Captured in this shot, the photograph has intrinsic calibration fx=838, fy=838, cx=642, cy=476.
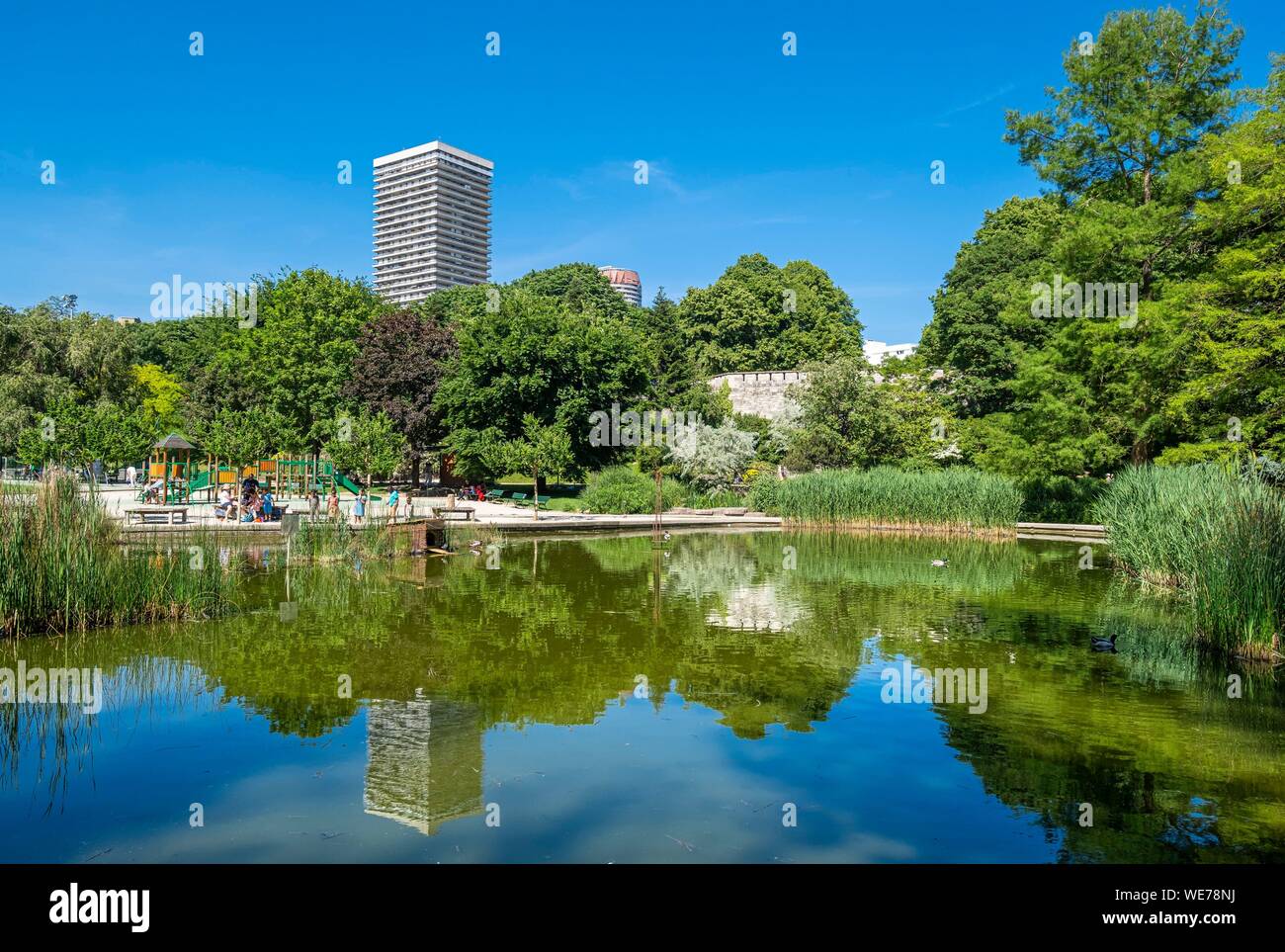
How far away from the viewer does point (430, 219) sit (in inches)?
5527

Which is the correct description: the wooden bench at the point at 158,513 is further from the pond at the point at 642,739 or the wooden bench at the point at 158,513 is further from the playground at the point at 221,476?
the pond at the point at 642,739

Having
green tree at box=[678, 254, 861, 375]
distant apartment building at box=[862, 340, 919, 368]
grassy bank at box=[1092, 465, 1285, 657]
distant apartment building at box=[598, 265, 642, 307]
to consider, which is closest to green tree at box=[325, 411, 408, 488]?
grassy bank at box=[1092, 465, 1285, 657]

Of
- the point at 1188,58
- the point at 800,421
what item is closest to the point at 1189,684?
the point at 1188,58

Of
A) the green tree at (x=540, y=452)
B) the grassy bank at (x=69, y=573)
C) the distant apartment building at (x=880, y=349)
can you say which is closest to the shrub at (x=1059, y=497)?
the green tree at (x=540, y=452)

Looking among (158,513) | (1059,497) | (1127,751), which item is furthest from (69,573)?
(1059,497)

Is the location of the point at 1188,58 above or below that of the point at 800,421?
above

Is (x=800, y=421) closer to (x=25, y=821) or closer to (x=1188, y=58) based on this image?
(x=1188, y=58)

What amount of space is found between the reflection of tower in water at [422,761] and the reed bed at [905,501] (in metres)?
20.7

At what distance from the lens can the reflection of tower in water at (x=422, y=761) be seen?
566cm

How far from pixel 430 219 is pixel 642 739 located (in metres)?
145

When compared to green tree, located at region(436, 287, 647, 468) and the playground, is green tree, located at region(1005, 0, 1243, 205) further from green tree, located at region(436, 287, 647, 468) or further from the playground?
the playground

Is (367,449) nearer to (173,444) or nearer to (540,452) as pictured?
(540,452)
